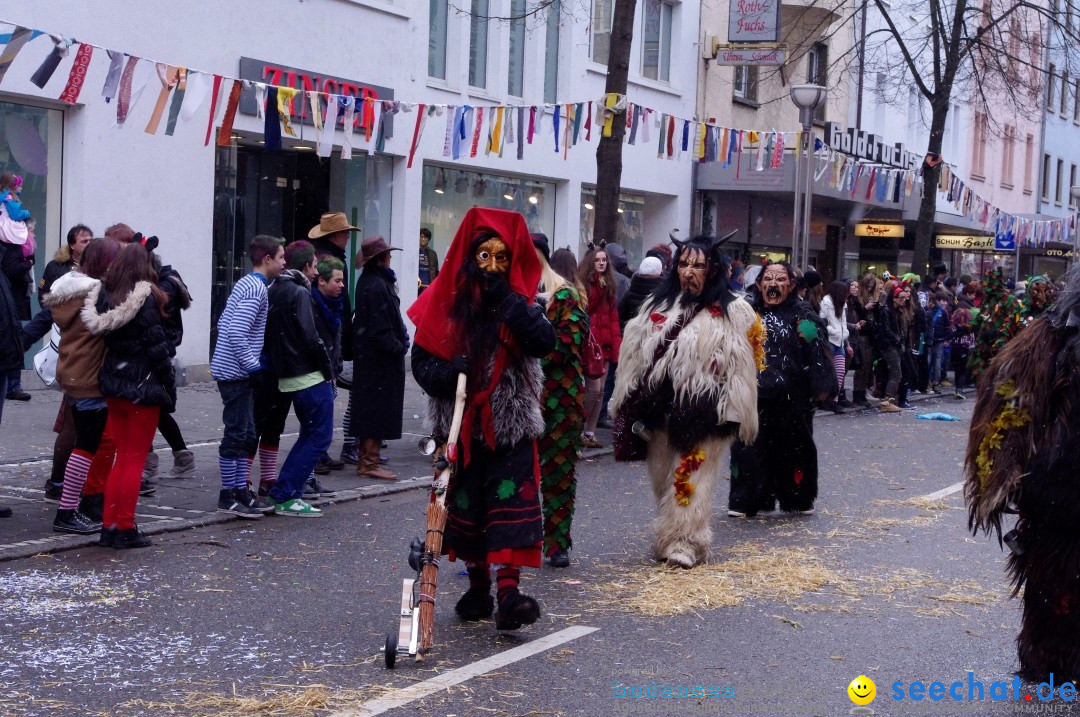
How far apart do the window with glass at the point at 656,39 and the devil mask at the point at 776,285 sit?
53.3 feet

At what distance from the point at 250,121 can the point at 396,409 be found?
23.8ft

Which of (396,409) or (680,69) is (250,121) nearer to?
(396,409)

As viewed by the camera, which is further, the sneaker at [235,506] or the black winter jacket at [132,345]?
the sneaker at [235,506]

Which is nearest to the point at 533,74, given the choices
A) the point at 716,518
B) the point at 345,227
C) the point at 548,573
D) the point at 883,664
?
the point at 345,227

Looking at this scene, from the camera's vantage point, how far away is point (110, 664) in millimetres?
5496

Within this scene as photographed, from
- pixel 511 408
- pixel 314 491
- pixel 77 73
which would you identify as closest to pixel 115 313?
pixel 314 491

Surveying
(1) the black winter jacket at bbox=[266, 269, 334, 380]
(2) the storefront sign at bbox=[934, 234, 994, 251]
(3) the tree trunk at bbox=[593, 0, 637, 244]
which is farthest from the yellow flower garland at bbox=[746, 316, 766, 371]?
(2) the storefront sign at bbox=[934, 234, 994, 251]

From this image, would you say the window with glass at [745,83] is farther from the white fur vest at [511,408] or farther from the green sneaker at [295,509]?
the white fur vest at [511,408]

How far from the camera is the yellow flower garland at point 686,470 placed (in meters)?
7.67

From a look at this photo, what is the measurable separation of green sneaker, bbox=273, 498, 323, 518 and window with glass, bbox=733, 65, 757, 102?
20.1 m

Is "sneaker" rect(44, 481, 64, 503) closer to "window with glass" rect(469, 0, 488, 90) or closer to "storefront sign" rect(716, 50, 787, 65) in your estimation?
"window with glass" rect(469, 0, 488, 90)

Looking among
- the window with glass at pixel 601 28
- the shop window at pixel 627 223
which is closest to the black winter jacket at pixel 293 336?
the shop window at pixel 627 223

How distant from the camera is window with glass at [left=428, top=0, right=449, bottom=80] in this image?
20.1 meters

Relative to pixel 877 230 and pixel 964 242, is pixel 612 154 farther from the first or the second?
pixel 964 242
